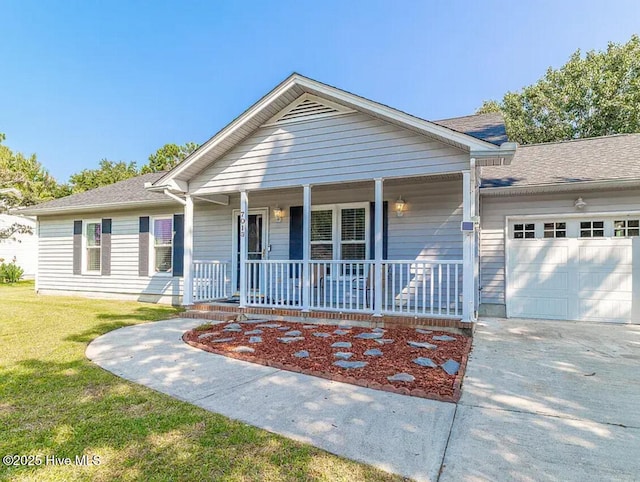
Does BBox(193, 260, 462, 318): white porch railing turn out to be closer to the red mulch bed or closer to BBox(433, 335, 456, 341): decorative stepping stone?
BBox(433, 335, 456, 341): decorative stepping stone

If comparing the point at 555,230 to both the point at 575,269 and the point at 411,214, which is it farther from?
the point at 411,214

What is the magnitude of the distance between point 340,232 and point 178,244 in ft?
15.0

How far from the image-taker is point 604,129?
60.3 feet

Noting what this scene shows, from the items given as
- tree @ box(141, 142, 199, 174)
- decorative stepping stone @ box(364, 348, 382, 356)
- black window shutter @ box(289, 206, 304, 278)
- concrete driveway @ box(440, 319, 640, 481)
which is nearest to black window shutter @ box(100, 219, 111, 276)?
black window shutter @ box(289, 206, 304, 278)

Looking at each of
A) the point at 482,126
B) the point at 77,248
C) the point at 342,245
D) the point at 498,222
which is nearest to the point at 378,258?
the point at 342,245

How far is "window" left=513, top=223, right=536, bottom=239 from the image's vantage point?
25.8 ft

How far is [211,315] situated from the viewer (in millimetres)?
7605

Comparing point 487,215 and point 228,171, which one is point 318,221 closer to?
point 228,171

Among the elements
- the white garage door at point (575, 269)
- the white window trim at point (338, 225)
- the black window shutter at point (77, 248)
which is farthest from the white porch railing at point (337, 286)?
the black window shutter at point (77, 248)

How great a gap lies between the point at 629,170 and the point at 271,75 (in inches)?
698

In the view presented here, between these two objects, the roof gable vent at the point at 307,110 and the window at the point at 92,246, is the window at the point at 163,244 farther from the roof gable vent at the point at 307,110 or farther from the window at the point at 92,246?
A: the roof gable vent at the point at 307,110

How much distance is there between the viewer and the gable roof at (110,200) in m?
10.1

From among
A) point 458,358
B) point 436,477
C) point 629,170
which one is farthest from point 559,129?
point 436,477

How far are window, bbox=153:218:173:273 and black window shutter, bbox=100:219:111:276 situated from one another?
1742 mm
